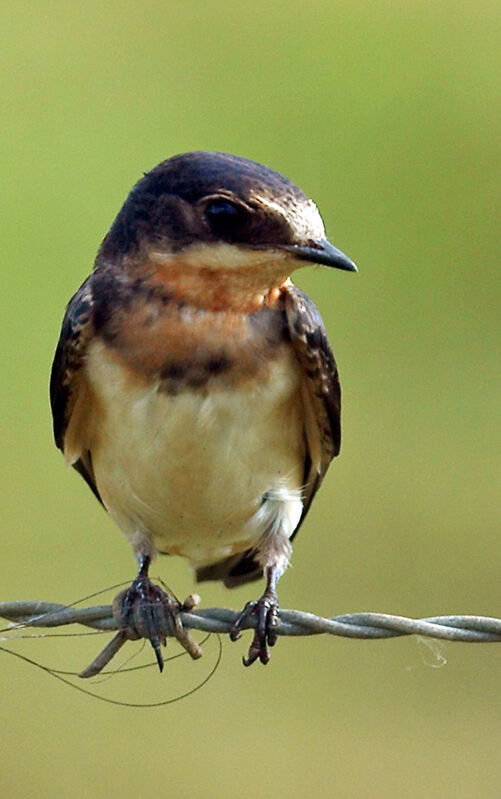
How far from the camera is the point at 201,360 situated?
4930 mm

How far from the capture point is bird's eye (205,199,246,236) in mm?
4758

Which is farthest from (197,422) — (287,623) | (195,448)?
(287,623)

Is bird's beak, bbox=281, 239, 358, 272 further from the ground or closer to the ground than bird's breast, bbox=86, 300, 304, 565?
further from the ground

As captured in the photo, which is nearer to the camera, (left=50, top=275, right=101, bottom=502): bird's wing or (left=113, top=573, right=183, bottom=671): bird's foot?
(left=113, top=573, right=183, bottom=671): bird's foot

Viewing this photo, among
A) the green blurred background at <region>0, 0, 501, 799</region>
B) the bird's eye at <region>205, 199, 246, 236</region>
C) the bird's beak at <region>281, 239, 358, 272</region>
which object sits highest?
the bird's eye at <region>205, 199, 246, 236</region>

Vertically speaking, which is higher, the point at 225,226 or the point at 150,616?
the point at 225,226

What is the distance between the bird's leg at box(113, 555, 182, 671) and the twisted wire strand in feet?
0.79

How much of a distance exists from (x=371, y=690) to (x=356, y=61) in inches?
199

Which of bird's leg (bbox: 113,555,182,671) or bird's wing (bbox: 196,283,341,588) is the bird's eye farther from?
bird's leg (bbox: 113,555,182,671)

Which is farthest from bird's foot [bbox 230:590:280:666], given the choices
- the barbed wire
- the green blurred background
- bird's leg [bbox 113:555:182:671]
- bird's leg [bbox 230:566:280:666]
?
the green blurred background

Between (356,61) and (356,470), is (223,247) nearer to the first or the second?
(356,470)

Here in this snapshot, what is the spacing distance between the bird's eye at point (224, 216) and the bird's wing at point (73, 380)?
479 mm

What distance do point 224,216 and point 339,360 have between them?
174 inches

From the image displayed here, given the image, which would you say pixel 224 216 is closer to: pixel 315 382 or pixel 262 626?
pixel 315 382
